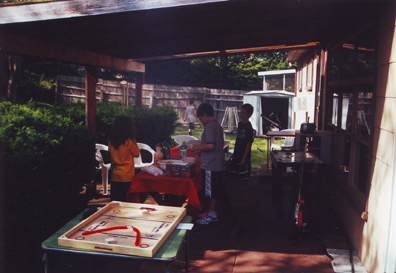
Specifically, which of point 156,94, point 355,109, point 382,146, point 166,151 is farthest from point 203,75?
point 382,146

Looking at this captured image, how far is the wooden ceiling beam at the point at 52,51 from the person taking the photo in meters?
4.14

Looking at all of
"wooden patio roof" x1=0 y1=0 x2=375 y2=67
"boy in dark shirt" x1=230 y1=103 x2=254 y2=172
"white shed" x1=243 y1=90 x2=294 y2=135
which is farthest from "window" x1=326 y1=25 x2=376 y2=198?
"white shed" x1=243 y1=90 x2=294 y2=135

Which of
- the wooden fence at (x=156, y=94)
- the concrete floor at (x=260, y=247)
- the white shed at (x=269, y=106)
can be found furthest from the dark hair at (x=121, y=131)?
the wooden fence at (x=156, y=94)

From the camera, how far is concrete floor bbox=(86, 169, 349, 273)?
3.82 meters

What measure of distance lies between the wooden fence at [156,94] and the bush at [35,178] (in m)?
13.9

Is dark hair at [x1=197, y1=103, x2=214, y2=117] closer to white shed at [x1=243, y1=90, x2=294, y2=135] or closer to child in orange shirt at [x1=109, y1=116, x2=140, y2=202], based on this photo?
child in orange shirt at [x1=109, y1=116, x2=140, y2=202]

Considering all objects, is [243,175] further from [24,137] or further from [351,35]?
[24,137]

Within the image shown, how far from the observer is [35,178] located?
10.6 ft

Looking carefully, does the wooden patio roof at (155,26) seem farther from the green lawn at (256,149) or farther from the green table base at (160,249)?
the green lawn at (256,149)

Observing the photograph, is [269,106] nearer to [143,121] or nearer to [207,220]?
[143,121]

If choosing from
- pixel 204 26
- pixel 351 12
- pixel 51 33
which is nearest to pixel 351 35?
pixel 351 12

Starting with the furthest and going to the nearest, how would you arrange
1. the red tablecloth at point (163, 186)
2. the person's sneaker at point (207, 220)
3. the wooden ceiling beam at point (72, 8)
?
1. the person's sneaker at point (207, 220)
2. the red tablecloth at point (163, 186)
3. the wooden ceiling beam at point (72, 8)

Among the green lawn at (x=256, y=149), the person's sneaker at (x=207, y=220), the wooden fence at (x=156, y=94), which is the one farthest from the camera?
the wooden fence at (x=156, y=94)

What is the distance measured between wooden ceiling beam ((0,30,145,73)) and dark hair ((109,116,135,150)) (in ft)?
4.72
